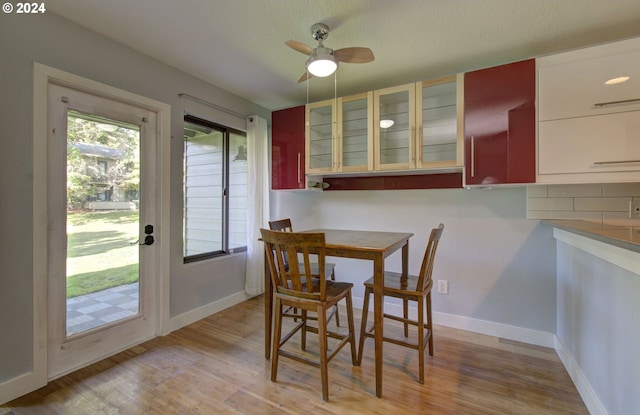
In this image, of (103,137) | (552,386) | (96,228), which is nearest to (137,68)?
(103,137)

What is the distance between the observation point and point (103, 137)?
83.9 inches

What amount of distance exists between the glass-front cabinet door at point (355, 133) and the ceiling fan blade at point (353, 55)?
0.80 metres

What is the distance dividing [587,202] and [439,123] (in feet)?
4.31

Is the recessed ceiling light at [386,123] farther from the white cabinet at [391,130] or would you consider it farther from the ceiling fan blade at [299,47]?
the ceiling fan blade at [299,47]

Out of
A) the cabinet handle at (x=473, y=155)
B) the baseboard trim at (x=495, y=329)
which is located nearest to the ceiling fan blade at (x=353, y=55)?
the cabinet handle at (x=473, y=155)

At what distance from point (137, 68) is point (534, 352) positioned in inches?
158

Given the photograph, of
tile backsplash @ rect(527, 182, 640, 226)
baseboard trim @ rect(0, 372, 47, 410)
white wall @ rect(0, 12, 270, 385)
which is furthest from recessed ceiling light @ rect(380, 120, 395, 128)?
baseboard trim @ rect(0, 372, 47, 410)

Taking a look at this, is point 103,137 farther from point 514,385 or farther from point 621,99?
point 621,99

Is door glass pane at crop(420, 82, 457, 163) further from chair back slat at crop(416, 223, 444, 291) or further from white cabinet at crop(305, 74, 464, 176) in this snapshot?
chair back slat at crop(416, 223, 444, 291)

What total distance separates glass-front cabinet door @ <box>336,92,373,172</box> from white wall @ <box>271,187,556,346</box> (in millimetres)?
474

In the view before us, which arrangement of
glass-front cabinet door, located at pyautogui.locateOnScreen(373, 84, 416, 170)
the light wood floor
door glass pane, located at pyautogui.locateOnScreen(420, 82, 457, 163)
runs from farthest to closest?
1. glass-front cabinet door, located at pyautogui.locateOnScreen(373, 84, 416, 170)
2. door glass pane, located at pyautogui.locateOnScreen(420, 82, 457, 163)
3. the light wood floor

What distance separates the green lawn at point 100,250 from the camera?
1.98 metres

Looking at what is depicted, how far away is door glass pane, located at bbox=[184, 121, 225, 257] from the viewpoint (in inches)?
111

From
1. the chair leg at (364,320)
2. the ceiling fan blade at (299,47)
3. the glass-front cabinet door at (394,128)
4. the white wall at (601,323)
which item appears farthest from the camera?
the glass-front cabinet door at (394,128)
